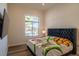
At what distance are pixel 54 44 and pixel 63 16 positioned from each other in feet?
1.77

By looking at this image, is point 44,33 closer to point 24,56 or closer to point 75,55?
point 24,56

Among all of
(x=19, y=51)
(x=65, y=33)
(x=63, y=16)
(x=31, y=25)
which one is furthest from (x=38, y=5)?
(x=19, y=51)

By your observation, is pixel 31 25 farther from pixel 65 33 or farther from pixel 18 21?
pixel 65 33

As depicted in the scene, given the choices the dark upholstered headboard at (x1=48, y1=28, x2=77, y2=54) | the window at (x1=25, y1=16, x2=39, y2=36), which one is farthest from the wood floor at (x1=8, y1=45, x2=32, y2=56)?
the dark upholstered headboard at (x1=48, y1=28, x2=77, y2=54)

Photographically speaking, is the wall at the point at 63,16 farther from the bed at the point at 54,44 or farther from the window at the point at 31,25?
the window at the point at 31,25

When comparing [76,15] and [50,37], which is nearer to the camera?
[76,15]

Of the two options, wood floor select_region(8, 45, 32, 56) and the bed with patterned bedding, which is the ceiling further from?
wood floor select_region(8, 45, 32, 56)

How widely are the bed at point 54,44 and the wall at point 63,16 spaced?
92 mm

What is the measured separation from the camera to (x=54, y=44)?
189cm

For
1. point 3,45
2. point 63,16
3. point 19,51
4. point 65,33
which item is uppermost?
Result: point 63,16

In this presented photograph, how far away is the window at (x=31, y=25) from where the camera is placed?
1959 millimetres

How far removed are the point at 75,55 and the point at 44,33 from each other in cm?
66

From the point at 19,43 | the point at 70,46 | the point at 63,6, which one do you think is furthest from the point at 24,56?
the point at 63,6

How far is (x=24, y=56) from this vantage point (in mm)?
1818
